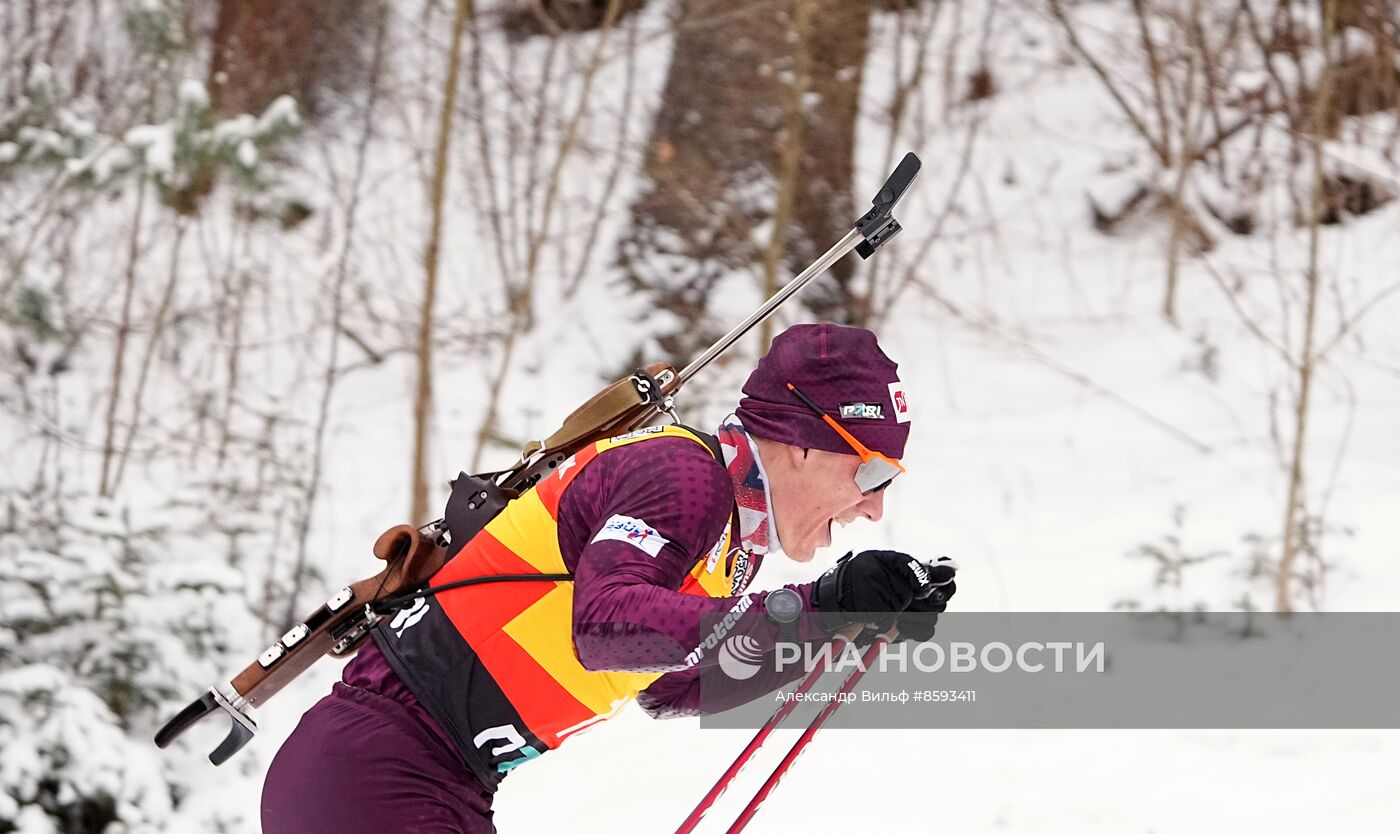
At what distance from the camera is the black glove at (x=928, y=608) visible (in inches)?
80.0

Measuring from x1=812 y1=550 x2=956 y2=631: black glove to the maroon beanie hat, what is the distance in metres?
0.21

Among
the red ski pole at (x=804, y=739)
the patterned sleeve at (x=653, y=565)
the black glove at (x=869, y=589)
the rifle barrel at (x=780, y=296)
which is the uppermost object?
the rifle barrel at (x=780, y=296)

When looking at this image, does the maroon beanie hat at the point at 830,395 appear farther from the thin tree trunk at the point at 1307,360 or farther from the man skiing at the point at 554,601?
the thin tree trunk at the point at 1307,360

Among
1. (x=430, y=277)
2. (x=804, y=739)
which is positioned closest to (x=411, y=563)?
(x=804, y=739)

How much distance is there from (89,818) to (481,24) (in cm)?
665

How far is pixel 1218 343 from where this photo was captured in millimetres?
7453

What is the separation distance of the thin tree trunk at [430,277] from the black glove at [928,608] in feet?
11.8

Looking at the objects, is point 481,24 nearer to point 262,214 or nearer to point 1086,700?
point 262,214

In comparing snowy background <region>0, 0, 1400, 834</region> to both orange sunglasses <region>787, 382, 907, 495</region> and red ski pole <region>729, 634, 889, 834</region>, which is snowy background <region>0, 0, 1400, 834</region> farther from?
orange sunglasses <region>787, 382, 907, 495</region>

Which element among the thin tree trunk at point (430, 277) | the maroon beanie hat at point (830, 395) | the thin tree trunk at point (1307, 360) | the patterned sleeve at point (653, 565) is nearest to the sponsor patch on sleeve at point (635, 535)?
the patterned sleeve at point (653, 565)

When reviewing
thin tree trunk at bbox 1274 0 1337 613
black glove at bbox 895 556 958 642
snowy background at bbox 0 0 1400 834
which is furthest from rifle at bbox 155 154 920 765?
thin tree trunk at bbox 1274 0 1337 613

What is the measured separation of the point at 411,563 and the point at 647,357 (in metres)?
5.35

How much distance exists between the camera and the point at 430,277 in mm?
5418

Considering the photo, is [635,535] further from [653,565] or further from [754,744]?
[754,744]
